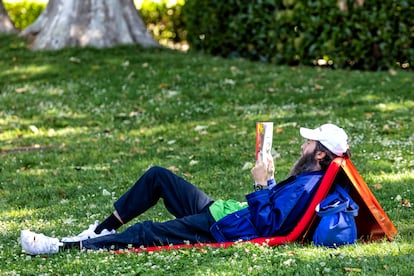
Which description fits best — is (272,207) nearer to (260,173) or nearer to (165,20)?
(260,173)

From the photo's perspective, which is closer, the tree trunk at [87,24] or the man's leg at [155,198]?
the man's leg at [155,198]

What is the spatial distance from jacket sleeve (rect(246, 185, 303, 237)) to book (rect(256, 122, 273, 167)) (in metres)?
0.30

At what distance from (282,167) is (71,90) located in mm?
5334

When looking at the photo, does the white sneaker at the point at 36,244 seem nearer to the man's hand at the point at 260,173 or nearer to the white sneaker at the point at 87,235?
the white sneaker at the point at 87,235

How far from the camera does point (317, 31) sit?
1482 centimetres

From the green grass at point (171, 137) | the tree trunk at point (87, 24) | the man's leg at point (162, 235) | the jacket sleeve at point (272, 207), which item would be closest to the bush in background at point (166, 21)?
the green grass at point (171, 137)

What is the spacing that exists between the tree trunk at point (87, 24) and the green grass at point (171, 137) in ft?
1.06

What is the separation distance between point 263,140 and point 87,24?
9.76 m

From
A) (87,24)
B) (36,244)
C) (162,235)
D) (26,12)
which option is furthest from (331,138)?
(26,12)

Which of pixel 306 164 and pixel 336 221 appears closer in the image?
pixel 336 221

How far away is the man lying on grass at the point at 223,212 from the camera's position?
5.52 metres

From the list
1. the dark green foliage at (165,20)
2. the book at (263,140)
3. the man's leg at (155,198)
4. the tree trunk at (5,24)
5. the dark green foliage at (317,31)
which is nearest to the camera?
the book at (263,140)

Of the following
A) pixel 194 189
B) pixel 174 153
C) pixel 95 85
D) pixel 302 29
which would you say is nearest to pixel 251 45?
pixel 302 29

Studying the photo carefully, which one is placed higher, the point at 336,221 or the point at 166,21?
the point at 336,221
